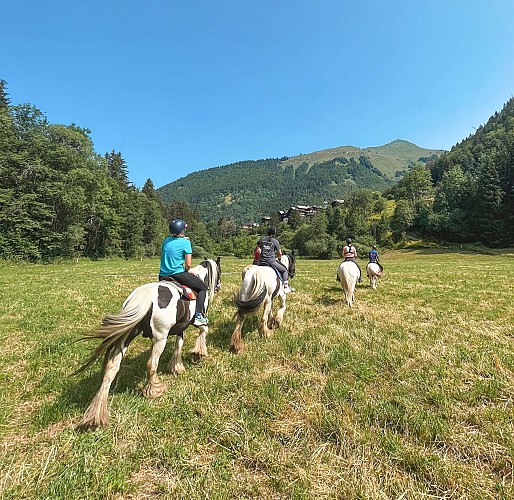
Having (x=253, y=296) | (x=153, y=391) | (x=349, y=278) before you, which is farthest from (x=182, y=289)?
(x=349, y=278)

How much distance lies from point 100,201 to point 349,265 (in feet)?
172

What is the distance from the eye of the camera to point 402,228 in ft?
252

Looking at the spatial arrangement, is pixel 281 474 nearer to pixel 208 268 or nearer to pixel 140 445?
pixel 140 445

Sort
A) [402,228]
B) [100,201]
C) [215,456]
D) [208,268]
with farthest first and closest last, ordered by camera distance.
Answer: [402,228], [100,201], [208,268], [215,456]

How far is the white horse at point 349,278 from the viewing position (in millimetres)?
10719

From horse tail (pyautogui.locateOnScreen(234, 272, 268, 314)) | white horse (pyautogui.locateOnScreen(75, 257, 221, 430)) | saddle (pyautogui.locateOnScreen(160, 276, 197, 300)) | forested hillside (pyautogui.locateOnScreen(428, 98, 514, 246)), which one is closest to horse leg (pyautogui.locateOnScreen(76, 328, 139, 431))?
white horse (pyautogui.locateOnScreen(75, 257, 221, 430))

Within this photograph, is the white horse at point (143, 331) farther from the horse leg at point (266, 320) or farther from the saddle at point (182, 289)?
the horse leg at point (266, 320)

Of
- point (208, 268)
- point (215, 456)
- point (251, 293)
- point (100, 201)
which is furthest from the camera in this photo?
point (100, 201)

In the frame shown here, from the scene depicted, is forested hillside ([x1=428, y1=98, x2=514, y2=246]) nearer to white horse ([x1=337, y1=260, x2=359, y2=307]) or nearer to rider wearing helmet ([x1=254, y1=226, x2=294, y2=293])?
white horse ([x1=337, y1=260, x2=359, y2=307])

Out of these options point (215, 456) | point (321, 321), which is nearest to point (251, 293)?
point (321, 321)

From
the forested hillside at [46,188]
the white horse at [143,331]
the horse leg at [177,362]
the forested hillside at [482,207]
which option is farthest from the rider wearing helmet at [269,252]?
the forested hillside at [482,207]

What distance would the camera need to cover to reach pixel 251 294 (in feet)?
23.6

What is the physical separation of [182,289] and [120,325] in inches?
55.8

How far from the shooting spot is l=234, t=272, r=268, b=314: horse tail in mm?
7090
